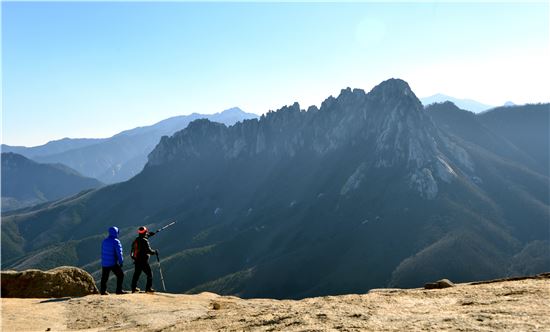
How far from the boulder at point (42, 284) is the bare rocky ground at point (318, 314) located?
805 centimetres

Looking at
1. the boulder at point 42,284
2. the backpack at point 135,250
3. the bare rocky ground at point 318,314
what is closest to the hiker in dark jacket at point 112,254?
the backpack at point 135,250

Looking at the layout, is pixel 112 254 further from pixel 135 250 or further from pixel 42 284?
pixel 42 284

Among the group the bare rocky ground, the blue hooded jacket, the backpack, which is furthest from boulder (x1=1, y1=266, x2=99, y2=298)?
the backpack

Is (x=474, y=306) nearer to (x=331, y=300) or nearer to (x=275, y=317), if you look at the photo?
(x=331, y=300)

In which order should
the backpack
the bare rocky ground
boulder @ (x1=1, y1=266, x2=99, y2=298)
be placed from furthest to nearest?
boulder @ (x1=1, y1=266, x2=99, y2=298) < the backpack < the bare rocky ground

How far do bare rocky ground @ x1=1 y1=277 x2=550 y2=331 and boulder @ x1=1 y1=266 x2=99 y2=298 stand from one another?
8.05 meters

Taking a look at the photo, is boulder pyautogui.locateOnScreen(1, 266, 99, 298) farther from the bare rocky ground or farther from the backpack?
the backpack

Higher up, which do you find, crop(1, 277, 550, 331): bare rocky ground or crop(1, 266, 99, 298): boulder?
crop(1, 277, 550, 331): bare rocky ground

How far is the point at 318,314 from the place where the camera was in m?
13.9

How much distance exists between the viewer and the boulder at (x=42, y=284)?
29266 mm

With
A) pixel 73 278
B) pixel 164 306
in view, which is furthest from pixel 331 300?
pixel 73 278

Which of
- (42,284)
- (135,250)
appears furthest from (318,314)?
(42,284)

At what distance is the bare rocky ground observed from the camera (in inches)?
473

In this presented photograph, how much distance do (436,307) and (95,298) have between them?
16588 millimetres
